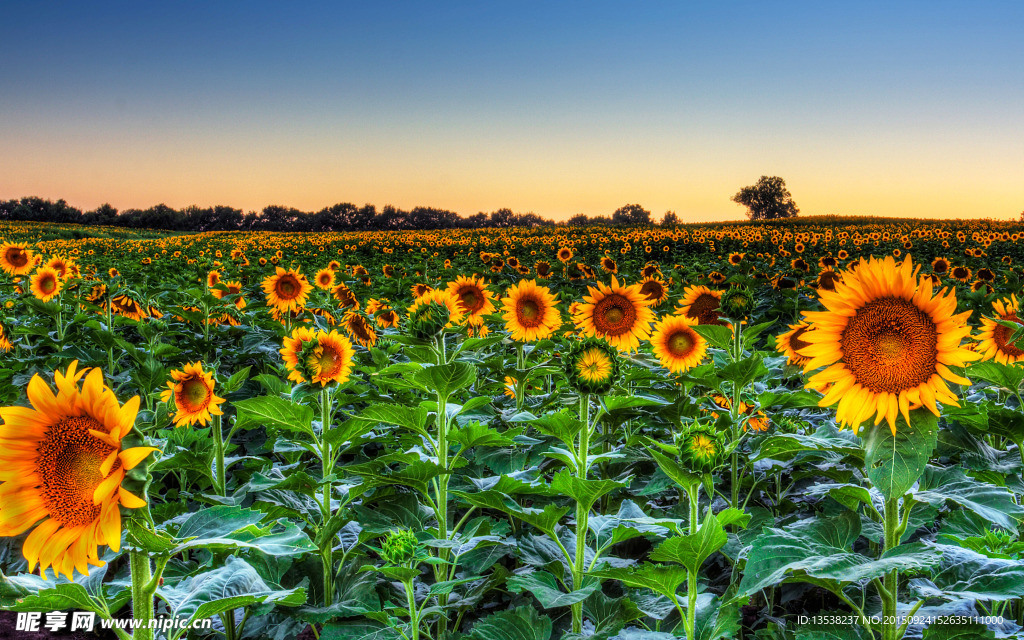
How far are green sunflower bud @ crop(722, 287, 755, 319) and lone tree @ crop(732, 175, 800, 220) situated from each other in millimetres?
89419

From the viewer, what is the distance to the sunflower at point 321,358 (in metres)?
2.66

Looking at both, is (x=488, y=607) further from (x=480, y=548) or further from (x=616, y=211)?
(x=616, y=211)

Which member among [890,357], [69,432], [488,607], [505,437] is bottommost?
[488,607]

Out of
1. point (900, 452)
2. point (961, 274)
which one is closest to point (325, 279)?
point (900, 452)

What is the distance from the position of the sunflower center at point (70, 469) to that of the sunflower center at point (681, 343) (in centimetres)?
315

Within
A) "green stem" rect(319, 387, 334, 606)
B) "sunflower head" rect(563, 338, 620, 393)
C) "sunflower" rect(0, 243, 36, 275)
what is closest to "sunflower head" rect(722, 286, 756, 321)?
"sunflower head" rect(563, 338, 620, 393)

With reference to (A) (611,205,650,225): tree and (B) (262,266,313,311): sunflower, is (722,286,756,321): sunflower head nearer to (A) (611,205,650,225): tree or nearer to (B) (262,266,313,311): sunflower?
(B) (262,266,313,311): sunflower

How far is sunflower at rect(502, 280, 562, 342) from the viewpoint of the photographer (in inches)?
164

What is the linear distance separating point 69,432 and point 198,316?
4.25 m

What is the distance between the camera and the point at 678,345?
384 cm

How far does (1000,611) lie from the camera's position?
1994mm

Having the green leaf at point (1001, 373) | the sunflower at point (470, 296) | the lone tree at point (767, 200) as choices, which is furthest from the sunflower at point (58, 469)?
the lone tree at point (767, 200)

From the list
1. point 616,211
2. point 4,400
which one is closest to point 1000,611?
point 4,400

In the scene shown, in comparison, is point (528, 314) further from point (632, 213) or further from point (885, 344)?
point (632, 213)
